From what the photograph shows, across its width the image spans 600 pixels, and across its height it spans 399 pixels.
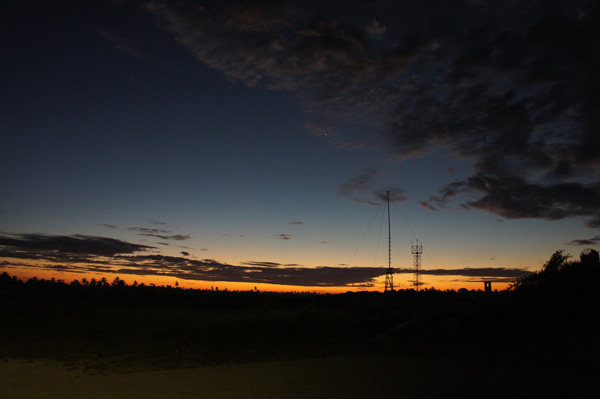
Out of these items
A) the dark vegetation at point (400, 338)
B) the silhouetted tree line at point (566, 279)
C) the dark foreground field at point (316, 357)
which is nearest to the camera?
the dark foreground field at point (316, 357)

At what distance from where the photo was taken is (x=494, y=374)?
1217 cm

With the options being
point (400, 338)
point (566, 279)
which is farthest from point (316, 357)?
point (566, 279)

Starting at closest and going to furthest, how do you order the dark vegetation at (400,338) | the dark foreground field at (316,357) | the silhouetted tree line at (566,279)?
1. the dark foreground field at (316,357)
2. the dark vegetation at (400,338)
3. the silhouetted tree line at (566,279)

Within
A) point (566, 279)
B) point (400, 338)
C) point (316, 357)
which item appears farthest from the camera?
point (566, 279)

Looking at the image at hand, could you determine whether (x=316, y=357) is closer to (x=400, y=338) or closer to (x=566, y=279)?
(x=400, y=338)

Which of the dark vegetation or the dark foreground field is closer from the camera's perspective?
the dark foreground field

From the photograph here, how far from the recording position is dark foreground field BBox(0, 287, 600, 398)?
10445 mm

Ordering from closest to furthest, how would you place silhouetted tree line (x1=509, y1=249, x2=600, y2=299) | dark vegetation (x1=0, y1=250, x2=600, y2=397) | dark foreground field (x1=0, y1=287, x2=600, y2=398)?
dark foreground field (x1=0, y1=287, x2=600, y2=398) < dark vegetation (x1=0, y1=250, x2=600, y2=397) < silhouetted tree line (x1=509, y1=249, x2=600, y2=299)

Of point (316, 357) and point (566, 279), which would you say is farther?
point (566, 279)

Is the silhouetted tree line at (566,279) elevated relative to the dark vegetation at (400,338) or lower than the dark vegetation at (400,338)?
elevated

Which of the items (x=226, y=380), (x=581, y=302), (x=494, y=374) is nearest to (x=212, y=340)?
(x=226, y=380)

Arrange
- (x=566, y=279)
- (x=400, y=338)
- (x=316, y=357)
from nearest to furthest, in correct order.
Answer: (x=316, y=357), (x=400, y=338), (x=566, y=279)

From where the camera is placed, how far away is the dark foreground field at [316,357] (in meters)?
10.4

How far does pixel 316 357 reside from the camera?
53.4 feet
